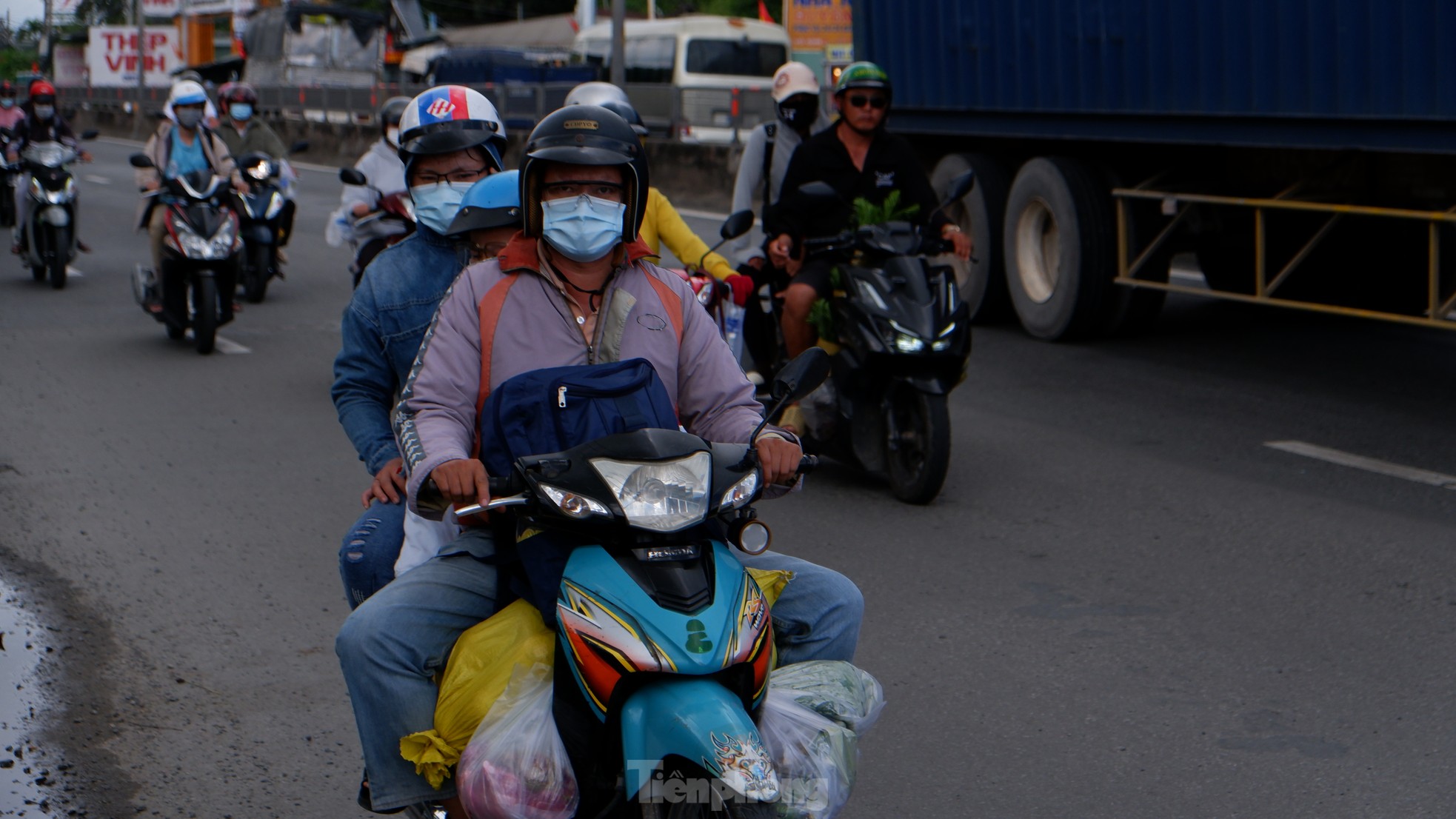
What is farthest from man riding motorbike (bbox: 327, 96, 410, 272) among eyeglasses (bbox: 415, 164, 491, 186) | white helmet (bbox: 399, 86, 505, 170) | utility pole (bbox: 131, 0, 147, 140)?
utility pole (bbox: 131, 0, 147, 140)

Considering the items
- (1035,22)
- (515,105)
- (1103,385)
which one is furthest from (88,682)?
(515,105)

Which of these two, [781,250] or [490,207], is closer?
[490,207]

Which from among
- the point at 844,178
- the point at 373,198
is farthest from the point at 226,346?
the point at 844,178

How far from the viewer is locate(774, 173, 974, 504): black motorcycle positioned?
7.20 metres

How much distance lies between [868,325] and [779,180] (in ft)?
4.68

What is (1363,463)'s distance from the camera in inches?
315

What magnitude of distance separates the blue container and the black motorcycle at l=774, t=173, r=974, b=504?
9.54 feet

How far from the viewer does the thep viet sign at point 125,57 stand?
63.9 meters

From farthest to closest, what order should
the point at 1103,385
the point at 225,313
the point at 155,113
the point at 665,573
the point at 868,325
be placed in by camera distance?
the point at 155,113 < the point at 225,313 < the point at 1103,385 < the point at 868,325 < the point at 665,573

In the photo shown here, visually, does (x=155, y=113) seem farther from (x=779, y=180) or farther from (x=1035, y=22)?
(x=779, y=180)

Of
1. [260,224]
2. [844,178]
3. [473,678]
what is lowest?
[473,678]

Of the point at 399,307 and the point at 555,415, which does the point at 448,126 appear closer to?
the point at 399,307

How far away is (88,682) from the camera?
5121 millimetres

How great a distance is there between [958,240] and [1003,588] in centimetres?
214
